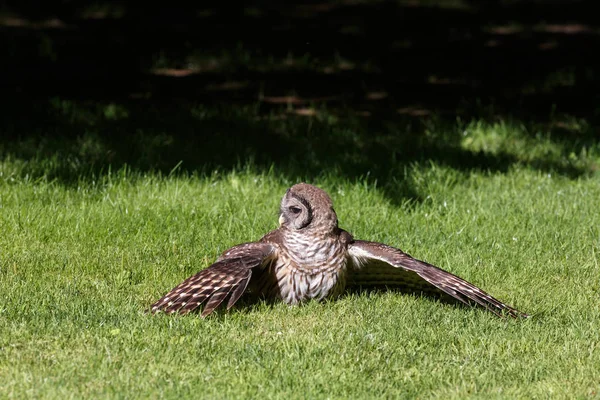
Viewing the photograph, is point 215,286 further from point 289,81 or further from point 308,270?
point 289,81

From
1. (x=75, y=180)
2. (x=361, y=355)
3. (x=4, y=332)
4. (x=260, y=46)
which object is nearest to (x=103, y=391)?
(x=4, y=332)

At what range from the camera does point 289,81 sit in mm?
12352

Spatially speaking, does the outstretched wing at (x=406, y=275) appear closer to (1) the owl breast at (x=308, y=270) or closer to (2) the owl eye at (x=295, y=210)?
(1) the owl breast at (x=308, y=270)

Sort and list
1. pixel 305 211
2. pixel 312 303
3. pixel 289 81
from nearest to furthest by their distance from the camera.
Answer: pixel 305 211, pixel 312 303, pixel 289 81

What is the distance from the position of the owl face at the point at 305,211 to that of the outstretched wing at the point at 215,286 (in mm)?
271

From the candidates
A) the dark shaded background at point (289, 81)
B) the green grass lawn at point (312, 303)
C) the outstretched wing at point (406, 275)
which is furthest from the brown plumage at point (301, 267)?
the dark shaded background at point (289, 81)

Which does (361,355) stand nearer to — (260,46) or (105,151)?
(105,151)

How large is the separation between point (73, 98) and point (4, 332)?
5.81m

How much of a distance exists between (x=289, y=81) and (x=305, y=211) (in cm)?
628

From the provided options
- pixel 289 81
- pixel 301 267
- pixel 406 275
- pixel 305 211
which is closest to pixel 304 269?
pixel 301 267

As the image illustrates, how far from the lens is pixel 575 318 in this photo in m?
6.25

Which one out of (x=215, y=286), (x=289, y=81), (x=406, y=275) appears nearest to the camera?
(x=215, y=286)

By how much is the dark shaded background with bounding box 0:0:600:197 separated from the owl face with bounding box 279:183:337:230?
2601mm

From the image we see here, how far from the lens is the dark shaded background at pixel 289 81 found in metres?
9.70
